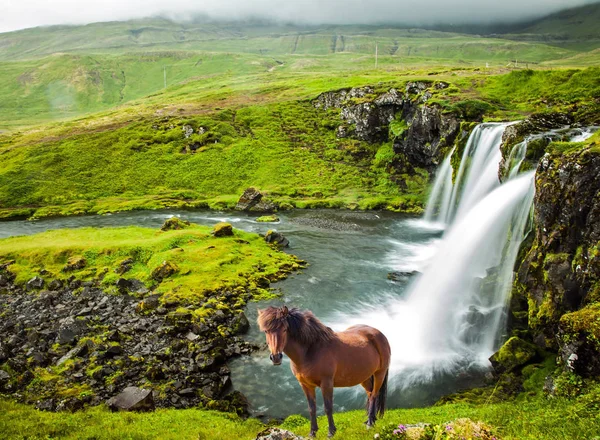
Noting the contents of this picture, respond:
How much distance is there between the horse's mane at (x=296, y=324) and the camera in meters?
9.32

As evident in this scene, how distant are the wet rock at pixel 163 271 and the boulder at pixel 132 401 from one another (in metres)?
17.0

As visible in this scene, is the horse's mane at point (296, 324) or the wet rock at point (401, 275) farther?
the wet rock at point (401, 275)

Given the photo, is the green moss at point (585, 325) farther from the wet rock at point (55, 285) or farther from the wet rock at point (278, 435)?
the wet rock at point (55, 285)

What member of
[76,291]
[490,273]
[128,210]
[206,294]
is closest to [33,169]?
[128,210]

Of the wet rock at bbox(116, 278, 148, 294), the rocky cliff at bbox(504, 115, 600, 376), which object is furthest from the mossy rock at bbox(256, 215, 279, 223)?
the rocky cliff at bbox(504, 115, 600, 376)

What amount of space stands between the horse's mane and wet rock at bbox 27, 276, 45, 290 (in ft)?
104

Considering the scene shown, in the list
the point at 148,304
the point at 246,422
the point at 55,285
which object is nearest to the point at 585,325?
the point at 246,422

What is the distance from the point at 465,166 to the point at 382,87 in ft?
185

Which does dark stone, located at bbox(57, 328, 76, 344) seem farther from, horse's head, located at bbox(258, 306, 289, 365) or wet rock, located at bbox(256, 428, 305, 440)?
horse's head, located at bbox(258, 306, 289, 365)

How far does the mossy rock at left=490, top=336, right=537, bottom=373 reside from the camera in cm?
2120

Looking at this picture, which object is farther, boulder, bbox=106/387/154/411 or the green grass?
the green grass

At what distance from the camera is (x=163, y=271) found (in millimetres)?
34906

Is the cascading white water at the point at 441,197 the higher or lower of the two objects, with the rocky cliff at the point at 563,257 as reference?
lower

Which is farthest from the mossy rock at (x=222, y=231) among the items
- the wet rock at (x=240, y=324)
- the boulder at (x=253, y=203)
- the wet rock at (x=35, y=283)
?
the boulder at (x=253, y=203)
